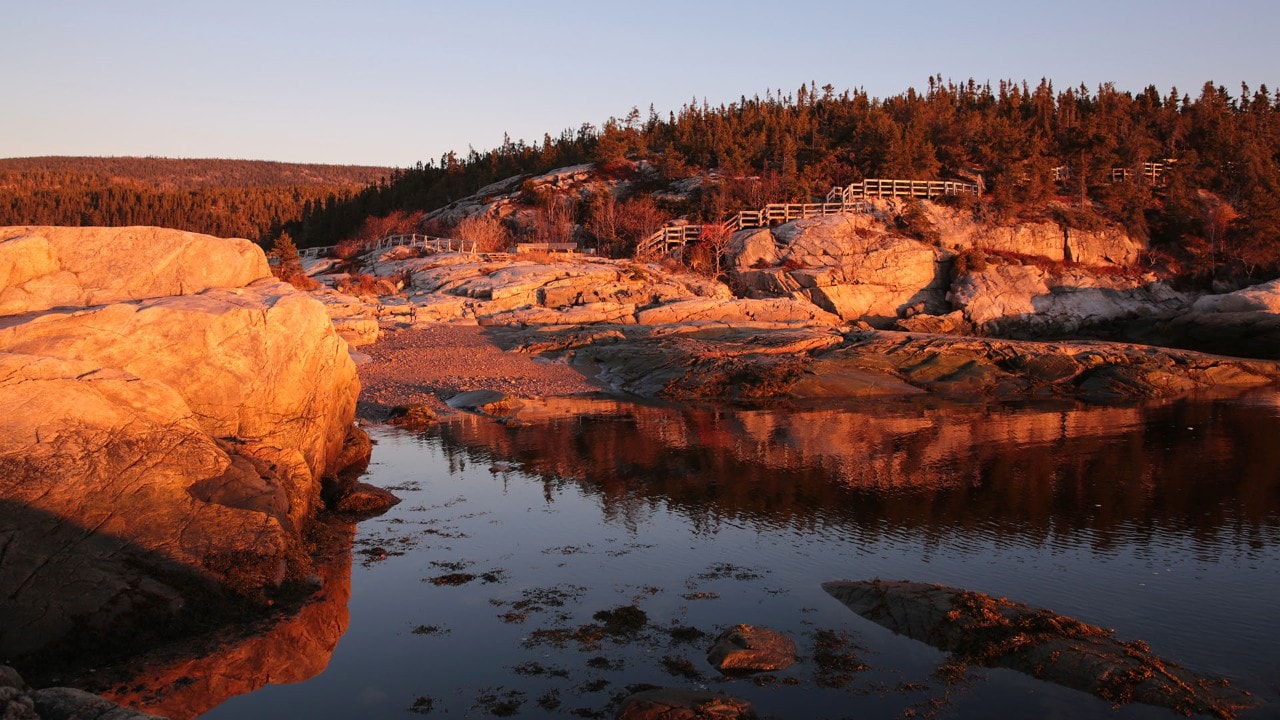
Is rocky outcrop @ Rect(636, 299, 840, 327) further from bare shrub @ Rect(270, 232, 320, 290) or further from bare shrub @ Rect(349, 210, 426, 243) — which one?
bare shrub @ Rect(349, 210, 426, 243)

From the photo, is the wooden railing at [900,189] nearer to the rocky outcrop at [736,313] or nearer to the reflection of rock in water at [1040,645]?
the rocky outcrop at [736,313]

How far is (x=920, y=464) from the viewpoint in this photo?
1856cm

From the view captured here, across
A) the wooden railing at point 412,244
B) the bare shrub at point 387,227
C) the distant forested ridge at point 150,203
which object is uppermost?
the distant forested ridge at point 150,203

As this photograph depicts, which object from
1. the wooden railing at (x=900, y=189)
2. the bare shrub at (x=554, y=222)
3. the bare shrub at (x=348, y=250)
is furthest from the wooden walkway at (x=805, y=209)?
the bare shrub at (x=348, y=250)

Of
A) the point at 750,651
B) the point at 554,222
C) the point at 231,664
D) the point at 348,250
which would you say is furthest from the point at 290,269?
the point at 750,651

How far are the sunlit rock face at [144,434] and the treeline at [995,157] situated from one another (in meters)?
47.4

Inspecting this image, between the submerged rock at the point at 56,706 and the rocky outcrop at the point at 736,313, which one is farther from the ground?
the rocky outcrop at the point at 736,313

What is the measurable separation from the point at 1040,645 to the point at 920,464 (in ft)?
32.8

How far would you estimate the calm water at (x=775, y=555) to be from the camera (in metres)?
8.49

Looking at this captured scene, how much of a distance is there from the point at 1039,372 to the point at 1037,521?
A: 1809 cm

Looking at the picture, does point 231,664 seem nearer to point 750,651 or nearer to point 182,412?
point 182,412

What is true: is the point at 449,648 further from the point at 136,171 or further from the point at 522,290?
the point at 136,171

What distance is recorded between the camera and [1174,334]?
143ft

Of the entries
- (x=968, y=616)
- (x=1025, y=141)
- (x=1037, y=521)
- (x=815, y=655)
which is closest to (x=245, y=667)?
(x=815, y=655)
